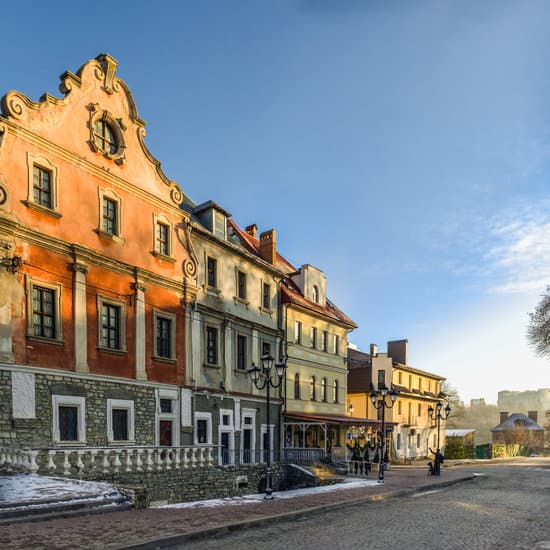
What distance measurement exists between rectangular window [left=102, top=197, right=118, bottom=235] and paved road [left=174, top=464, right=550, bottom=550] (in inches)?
503

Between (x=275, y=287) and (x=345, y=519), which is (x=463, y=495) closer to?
(x=345, y=519)

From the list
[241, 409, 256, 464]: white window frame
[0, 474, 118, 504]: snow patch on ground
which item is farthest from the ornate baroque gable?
[241, 409, 256, 464]: white window frame

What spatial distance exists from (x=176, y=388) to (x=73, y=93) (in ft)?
40.6

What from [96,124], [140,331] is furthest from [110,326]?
[96,124]

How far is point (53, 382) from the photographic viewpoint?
1747cm

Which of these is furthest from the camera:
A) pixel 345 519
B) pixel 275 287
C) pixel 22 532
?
pixel 275 287

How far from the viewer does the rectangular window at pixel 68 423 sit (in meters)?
17.6

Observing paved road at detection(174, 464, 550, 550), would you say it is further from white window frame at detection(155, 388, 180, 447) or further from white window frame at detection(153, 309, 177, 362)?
white window frame at detection(153, 309, 177, 362)

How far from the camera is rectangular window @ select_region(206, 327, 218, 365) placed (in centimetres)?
2512

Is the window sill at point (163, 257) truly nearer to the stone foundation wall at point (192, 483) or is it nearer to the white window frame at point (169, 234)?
the white window frame at point (169, 234)

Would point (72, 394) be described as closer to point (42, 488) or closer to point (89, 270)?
point (89, 270)

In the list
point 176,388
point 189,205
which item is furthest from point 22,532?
point 189,205

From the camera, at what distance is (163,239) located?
2323cm

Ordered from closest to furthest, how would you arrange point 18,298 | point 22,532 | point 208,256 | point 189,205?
point 22,532 < point 18,298 < point 208,256 < point 189,205
